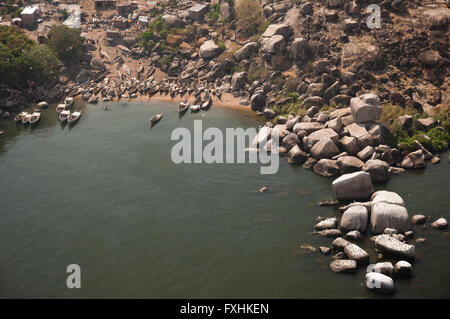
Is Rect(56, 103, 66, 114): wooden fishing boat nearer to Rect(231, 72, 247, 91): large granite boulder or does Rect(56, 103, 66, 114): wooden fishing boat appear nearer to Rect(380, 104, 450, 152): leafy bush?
Rect(231, 72, 247, 91): large granite boulder

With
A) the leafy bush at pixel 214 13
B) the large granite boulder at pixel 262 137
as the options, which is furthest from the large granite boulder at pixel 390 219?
the leafy bush at pixel 214 13

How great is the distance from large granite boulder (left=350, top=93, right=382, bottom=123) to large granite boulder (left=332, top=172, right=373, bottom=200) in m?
10.2

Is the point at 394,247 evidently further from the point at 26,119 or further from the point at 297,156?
the point at 26,119

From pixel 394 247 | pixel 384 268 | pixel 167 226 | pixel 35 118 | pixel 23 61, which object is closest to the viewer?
pixel 384 268

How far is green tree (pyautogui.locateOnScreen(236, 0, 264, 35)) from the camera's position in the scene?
7625cm

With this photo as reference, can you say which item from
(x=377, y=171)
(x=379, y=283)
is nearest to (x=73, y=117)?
(x=377, y=171)

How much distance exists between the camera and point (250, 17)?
76438mm

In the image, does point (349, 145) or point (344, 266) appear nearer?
point (344, 266)

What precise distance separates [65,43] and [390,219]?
6546 cm

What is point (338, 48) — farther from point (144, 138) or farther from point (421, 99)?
point (144, 138)

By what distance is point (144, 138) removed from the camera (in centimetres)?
6091

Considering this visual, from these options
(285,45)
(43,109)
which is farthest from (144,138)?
(285,45)

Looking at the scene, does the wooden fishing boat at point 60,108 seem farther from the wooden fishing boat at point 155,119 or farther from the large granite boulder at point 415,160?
the large granite boulder at point 415,160

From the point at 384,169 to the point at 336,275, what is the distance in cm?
1584
